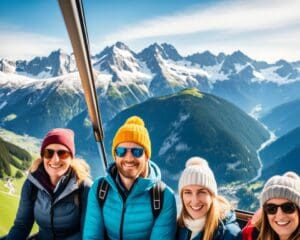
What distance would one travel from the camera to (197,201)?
11.9ft

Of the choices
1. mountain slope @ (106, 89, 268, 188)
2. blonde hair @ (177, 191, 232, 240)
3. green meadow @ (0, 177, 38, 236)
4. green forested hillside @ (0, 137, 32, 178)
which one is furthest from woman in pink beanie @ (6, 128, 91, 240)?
mountain slope @ (106, 89, 268, 188)

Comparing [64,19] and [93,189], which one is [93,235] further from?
[64,19]

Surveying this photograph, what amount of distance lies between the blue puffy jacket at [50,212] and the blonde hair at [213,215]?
1.11m

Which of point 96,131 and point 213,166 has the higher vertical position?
point 213,166

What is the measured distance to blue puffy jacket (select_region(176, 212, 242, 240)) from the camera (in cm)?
355

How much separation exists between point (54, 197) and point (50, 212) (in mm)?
159

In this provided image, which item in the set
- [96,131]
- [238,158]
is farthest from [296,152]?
[96,131]

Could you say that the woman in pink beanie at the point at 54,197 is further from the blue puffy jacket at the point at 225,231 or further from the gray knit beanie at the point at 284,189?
the gray knit beanie at the point at 284,189

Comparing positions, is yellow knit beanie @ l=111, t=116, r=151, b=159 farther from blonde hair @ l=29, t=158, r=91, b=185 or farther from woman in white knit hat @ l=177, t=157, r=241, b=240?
blonde hair @ l=29, t=158, r=91, b=185

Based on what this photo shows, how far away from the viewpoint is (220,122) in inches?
7589

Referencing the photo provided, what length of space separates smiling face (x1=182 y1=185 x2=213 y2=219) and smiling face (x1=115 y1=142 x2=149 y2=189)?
52 cm

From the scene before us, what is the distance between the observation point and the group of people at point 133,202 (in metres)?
3.31

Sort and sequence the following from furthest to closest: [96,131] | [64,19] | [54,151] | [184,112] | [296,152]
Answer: [184,112] < [296,152] < [96,131] < [54,151] < [64,19]

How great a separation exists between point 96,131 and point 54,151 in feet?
5.39
